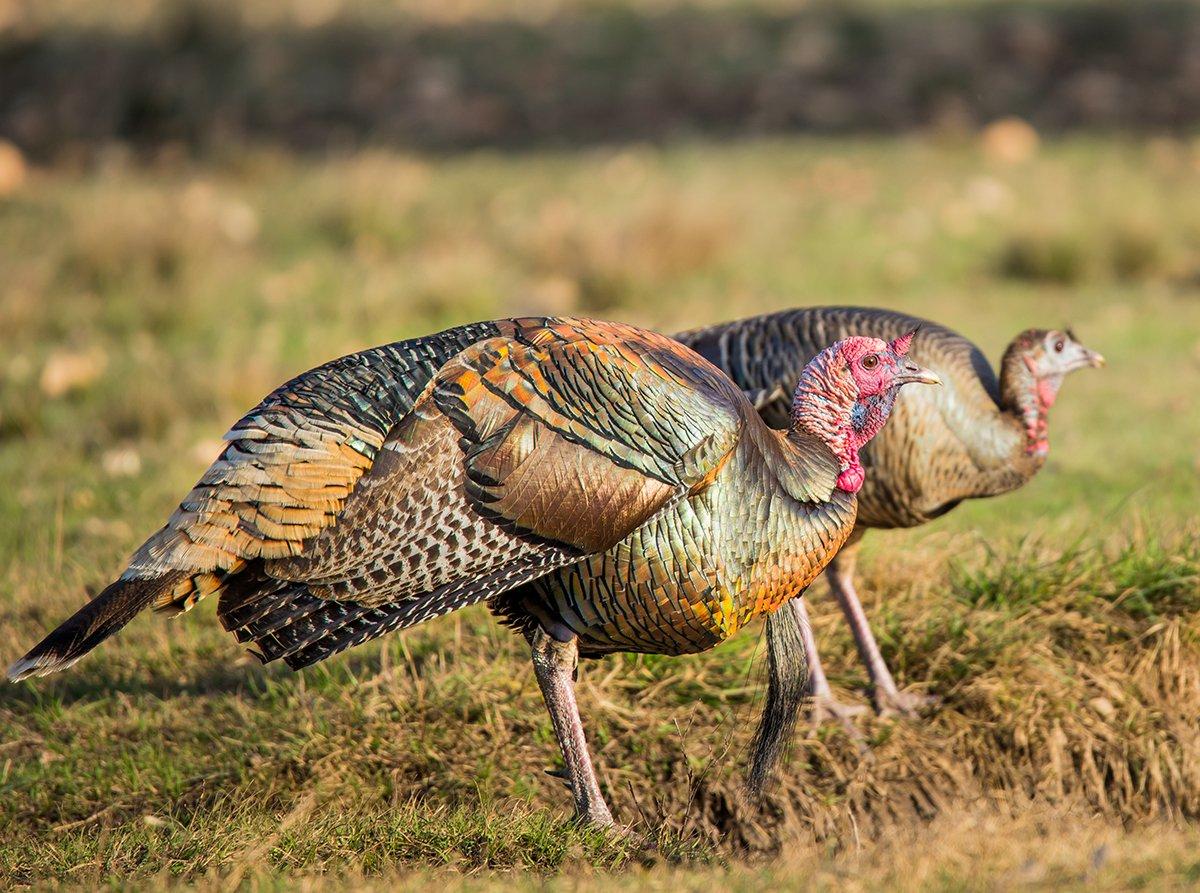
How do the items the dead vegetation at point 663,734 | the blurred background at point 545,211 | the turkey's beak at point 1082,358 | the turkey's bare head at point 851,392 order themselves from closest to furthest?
the turkey's bare head at point 851,392, the dead vegetation at point 663,734, the turkey's beak at point 1082,358, the blurred background at point 545,211

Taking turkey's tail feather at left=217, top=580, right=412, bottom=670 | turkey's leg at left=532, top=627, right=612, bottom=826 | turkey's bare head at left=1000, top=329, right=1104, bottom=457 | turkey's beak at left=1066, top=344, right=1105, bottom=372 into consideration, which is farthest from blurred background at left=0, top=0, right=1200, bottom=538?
turkey's tail feather at left=217, top=580, right=412, bottom=670

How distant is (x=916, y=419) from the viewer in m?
4.43

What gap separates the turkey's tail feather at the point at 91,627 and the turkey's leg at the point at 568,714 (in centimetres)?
94

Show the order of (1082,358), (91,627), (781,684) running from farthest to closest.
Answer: (1082,358) → (781,684) → (91,627)

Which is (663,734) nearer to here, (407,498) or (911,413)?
(911,413)

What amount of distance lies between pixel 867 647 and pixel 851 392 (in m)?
1.16

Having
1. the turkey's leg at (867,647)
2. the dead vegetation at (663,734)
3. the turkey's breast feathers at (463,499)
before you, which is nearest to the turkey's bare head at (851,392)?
the turkey's breast feathers at (463,499)

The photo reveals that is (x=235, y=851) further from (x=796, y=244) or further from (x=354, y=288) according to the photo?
(x=796, y=244)

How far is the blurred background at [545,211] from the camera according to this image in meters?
5.99

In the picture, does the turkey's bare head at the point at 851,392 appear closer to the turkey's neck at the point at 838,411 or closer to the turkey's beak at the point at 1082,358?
the turkey's neck at the point at 838,411

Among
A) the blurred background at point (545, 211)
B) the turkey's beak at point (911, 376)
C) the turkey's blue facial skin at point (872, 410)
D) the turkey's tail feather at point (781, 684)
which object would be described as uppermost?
the blurred background at point (545, 211)

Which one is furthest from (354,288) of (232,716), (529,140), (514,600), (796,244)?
(514,600)

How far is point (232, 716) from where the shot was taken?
4.54 metres

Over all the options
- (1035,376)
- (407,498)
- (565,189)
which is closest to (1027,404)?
(1035,376)
